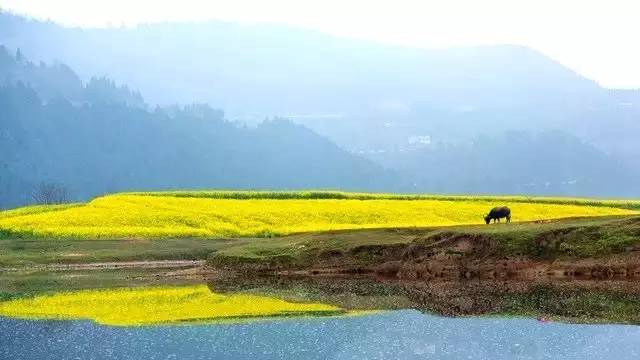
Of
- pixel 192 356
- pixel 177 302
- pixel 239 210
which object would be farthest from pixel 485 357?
pixel 239 210

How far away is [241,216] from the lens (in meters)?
64.1

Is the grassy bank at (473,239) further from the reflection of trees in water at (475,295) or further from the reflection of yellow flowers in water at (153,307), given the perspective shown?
the reflection of yellow flowers in water at (153,307)

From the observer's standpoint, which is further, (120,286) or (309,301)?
(120,286)

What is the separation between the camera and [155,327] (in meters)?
28.7

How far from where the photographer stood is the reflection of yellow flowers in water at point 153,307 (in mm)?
30922

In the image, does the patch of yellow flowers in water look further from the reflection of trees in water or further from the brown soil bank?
the reflection of trees in water

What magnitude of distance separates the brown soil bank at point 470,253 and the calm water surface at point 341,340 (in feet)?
36.2

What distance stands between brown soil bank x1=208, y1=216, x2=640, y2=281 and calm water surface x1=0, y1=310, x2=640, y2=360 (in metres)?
11.0

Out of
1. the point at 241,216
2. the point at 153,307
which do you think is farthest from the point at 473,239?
the point at 241,216

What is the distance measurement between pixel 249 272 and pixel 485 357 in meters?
24.5

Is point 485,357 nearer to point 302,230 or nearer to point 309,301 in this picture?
point 309,301

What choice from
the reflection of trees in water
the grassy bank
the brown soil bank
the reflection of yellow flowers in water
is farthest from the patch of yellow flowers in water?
the reflection of yellow flowers in water

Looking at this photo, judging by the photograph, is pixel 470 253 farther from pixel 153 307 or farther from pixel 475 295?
pixel 153 307

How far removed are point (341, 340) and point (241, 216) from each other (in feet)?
130
